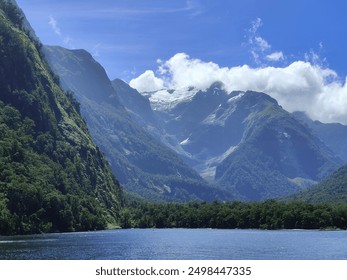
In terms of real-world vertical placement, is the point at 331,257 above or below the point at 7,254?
above
